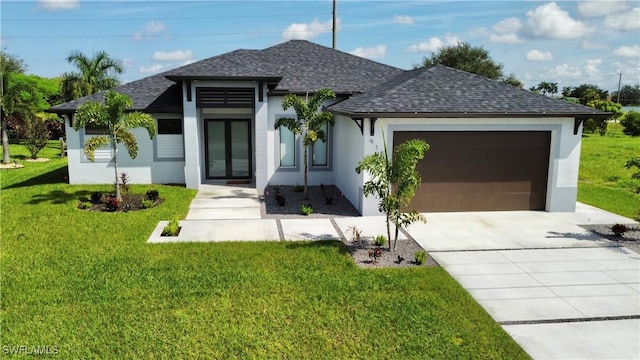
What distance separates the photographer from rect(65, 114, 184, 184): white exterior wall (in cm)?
1680

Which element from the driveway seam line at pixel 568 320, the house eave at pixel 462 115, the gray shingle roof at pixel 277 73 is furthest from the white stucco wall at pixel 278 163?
the driveway seam line at pixel 568 320

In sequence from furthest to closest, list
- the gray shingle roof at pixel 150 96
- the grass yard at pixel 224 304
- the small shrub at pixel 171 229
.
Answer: the gray shingle roof at pixel 150 96 → the small shrub at pixel 171 229 → the grass yard at pixel 224 304

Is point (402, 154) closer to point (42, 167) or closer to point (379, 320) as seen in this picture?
point (379, 320)

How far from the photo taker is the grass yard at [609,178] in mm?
15498

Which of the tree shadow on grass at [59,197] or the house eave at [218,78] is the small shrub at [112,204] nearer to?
the tree shadow on grass at [59,197]

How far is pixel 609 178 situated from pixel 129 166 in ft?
65.9

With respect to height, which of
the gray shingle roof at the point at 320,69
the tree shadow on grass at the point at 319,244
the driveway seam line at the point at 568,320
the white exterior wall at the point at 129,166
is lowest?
the driveway seam line at the point at 568,320

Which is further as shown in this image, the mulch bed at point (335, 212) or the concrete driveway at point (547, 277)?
the mulch bed at point (335, 212)

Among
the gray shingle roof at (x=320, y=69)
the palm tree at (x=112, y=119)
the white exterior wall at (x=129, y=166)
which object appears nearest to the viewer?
the palm tree at (x=112, y=119)

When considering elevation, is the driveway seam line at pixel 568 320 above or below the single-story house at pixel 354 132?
below

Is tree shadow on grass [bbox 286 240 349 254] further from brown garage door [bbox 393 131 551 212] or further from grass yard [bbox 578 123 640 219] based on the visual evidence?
grass yard [bbox 578 123 640 219]

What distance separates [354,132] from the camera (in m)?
14.2

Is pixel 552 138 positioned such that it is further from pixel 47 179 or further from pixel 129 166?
pixel 47 179

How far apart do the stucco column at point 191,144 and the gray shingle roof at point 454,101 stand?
5293mm
